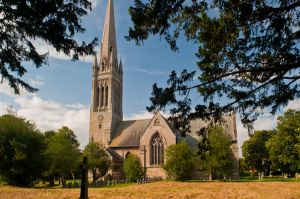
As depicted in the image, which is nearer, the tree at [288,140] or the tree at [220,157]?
the tree at [288,140]

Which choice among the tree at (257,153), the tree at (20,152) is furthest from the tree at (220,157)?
the tree at (20,152)

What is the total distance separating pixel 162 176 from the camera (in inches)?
1987

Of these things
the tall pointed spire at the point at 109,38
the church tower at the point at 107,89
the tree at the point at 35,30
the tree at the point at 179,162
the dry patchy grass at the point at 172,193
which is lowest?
the dry patchy grass at the point at 172,193

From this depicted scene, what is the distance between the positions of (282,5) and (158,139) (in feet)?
150

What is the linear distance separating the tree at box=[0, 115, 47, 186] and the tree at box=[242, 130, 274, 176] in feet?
145

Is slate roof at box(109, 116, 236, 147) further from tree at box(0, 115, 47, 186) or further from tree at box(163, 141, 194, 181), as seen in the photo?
tree at box(0, 115, 47, 186)

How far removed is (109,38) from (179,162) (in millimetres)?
35956

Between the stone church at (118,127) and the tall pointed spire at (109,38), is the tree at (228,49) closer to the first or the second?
the stone church at (118,127)

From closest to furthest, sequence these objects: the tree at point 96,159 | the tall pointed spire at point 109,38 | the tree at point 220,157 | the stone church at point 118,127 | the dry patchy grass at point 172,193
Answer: the dry patchy grass at point 172,193 < the tree at point 220,157 < the tree at point 96,159 < the stone church at point 118,127 < the tall pointed spire at point 109,38

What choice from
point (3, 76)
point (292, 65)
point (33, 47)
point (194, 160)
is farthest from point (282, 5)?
point (194, 160)

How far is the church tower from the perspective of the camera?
6088 cm

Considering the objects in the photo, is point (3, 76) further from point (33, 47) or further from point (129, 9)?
point (129, 9)

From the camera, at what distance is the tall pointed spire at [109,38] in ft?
216

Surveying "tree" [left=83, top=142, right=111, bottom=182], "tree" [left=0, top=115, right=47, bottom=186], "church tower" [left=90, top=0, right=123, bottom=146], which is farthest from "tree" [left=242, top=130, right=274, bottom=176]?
"tree" [left=0, top=115, right=47, bottom=186]
